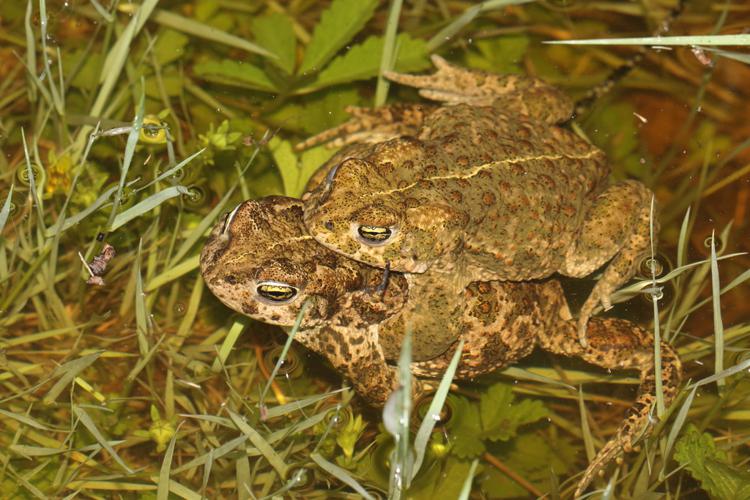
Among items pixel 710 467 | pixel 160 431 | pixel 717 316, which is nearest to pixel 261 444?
pixel 160 431

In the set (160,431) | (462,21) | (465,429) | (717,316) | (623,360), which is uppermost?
(462,21)

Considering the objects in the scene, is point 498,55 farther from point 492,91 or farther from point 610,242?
point 610,242

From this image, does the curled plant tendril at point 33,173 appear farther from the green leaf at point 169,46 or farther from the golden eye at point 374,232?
the golden eye at point 374,232

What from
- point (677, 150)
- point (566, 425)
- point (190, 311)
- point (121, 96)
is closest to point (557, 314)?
point (566, 425)

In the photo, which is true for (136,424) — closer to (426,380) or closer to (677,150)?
(426,380)

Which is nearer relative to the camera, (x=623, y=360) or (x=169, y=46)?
(x=623, y=360)

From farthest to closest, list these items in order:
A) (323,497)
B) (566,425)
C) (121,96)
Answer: (121,96) < (566,425) < (323,497)
